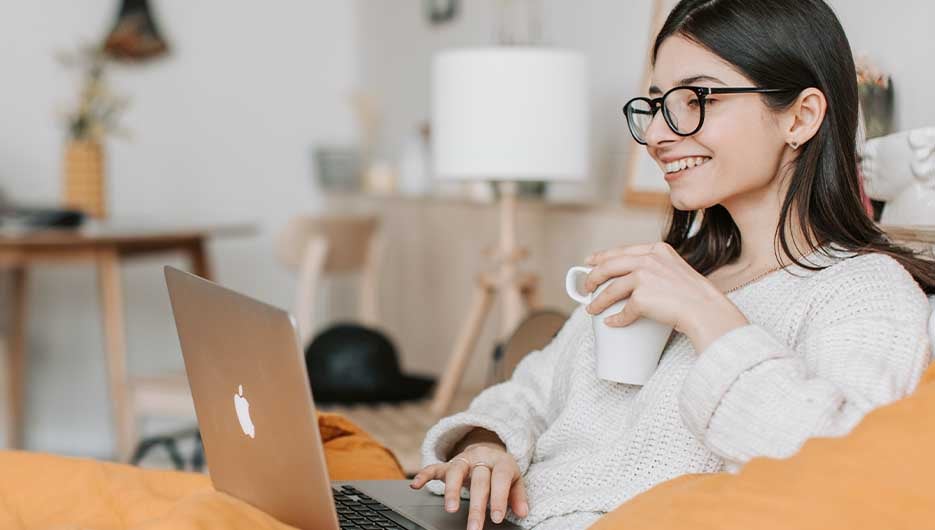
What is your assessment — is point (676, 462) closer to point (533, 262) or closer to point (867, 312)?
point (867, 312)

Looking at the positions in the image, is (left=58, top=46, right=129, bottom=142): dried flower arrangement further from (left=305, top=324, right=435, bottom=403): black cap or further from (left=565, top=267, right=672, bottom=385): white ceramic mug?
(left=565, top=267, right=672, bottom=385): white ceramic mug

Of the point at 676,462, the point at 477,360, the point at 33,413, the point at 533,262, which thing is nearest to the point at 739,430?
the point at 676,462

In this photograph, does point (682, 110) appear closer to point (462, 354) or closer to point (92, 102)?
point (462, 354)

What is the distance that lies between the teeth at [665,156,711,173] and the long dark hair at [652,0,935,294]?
0.09 m

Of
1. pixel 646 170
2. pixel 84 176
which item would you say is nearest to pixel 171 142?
pixel 84 176

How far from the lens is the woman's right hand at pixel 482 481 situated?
1163 millimetres

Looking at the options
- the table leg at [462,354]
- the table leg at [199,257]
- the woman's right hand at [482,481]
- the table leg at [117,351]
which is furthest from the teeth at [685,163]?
the table leg at [199,257]

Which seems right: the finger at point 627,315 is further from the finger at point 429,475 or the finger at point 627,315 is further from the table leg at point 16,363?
the table leg at point 16,363

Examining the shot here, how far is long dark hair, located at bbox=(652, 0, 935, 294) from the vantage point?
1.21 m

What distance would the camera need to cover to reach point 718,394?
1.01 meters

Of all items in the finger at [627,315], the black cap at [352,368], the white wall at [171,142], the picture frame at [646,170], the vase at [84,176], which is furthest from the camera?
the white wall at [171,142]

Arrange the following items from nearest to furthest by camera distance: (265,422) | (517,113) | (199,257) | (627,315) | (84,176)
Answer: (265,422) < (627,315) < (517,113) < (199,257) < (84,176)

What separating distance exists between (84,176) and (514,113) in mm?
1903

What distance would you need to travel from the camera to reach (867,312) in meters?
1.08
